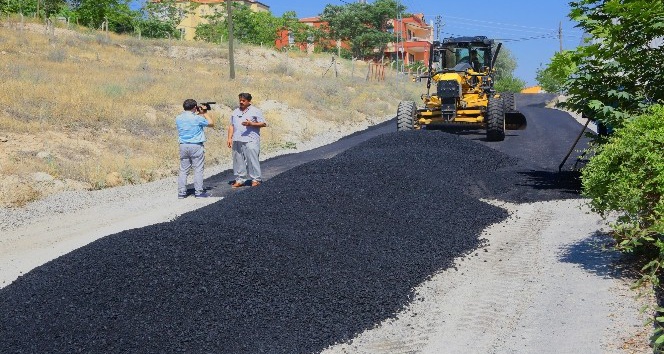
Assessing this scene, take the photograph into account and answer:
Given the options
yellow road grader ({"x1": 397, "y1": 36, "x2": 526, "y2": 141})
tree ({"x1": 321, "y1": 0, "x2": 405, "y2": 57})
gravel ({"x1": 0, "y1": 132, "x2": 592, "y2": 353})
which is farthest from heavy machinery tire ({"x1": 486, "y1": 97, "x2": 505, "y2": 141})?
tree ({"x1": 321, "y1": 0, "x2": 405, "y2": 57})

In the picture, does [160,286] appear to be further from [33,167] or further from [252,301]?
[33,167]

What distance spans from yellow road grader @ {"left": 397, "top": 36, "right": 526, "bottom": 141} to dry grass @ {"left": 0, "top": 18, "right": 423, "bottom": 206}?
13.7ft

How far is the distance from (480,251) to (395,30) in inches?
3339

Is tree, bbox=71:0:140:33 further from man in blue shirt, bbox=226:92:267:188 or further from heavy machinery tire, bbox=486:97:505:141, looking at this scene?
man in blue shirt, bbox=226:92:267:188

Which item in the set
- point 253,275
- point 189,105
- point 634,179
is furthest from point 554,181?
point 253,275

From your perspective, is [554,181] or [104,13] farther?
[104,13]

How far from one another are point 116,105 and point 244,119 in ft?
31.0

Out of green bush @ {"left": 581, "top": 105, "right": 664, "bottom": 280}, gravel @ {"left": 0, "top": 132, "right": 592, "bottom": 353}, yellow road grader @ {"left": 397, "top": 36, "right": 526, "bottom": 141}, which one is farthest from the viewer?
yellow road grader @ {"left": 397, "top": 36, "right": 526, "bottom": 141}

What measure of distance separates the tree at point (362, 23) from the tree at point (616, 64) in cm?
6632

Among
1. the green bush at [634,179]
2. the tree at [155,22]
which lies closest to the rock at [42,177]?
the green bush at [634,179]

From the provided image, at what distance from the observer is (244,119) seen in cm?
1199

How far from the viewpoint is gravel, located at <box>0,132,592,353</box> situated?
17.1 ft

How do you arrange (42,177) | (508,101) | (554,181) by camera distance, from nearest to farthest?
1. (554,181)
2. (42,177)
3. (508,101)

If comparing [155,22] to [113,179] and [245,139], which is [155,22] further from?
[245,139]
